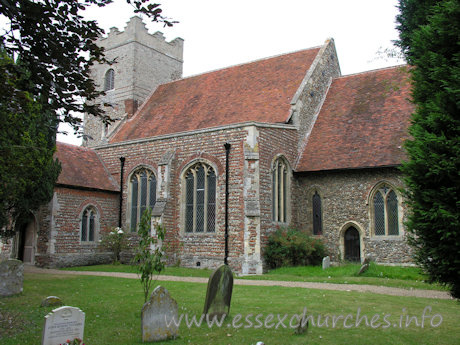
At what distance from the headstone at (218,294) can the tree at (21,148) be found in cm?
403

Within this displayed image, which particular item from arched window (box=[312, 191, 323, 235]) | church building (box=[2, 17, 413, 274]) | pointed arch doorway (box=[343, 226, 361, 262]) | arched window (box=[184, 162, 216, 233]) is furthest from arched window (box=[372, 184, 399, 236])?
arched window (box=[184, 162, 216, 233])

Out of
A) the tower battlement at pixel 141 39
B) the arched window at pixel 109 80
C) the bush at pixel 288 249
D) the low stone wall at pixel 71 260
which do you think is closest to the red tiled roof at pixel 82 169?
the low stone wall at pixel 71 260

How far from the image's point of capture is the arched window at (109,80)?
98.1 feet

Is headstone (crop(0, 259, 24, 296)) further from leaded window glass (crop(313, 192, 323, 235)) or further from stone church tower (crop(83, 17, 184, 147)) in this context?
stone church tower (crop(83, 17, 184, 147))

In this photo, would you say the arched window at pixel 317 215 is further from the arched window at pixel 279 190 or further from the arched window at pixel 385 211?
the arched window at pixel 385 211

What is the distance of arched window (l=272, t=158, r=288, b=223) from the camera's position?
56.6 feet

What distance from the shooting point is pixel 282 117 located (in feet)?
60.9

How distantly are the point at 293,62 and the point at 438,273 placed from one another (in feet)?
57.3

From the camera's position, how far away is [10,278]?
1066 cm

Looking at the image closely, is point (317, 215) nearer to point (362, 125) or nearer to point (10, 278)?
point (362, 125)

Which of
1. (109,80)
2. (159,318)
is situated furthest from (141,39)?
(159,318)

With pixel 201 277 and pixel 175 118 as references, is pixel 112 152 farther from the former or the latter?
pixel 201 277

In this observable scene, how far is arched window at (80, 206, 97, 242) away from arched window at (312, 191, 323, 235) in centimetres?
1023

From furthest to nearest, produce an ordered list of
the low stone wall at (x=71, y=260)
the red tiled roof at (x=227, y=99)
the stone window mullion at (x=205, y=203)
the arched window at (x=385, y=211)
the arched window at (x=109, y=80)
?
the arched window at (x=109, y=80) < the red tiled roof at (x=227, y=99) < the low stone wall at (x=71, y=260) < the stone window mullion at (x=205, y=203) < the arched window at (x=385, y=211)
